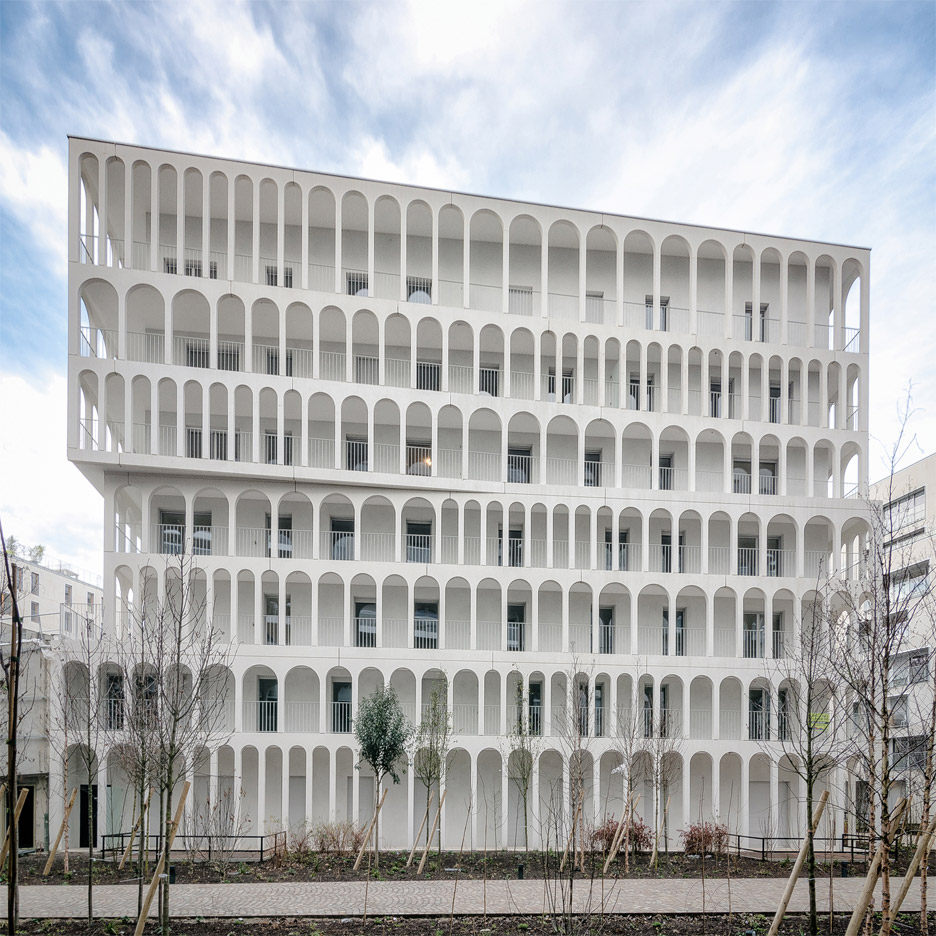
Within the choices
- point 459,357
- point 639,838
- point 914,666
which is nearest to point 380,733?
point 639,838

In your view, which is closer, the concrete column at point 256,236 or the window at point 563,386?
the concrete column at point 256,236

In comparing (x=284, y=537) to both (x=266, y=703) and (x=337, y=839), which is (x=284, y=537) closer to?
(x=266, y=703)

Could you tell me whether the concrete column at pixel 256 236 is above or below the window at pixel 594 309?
above

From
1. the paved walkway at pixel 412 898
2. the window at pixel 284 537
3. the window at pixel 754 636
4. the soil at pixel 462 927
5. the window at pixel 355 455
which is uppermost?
the window at pixel 355 455

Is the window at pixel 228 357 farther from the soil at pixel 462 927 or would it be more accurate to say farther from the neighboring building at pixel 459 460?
the soil at pixel 462 927

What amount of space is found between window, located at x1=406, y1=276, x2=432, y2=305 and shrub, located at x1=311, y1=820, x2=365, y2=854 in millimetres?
19695

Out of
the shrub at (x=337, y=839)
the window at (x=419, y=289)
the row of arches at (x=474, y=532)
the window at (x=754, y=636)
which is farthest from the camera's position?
the window at (x=419, y=289)

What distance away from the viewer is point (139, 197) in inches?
1352

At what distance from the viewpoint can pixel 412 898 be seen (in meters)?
18.8

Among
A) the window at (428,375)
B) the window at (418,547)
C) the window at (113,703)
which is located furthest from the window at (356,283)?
Result: the window at (113,703)

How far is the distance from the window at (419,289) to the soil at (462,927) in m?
24.5

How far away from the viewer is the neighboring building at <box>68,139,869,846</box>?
32531mm

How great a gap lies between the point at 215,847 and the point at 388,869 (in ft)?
18.6

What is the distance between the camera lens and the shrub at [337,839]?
26500 millimetres
